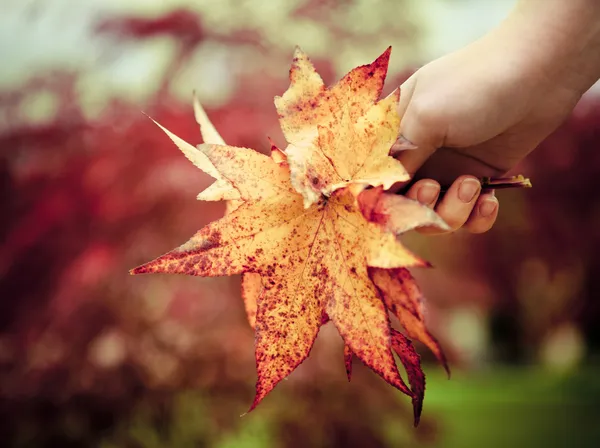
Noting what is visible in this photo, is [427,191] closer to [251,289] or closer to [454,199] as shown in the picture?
[454,199]

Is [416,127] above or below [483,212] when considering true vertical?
above

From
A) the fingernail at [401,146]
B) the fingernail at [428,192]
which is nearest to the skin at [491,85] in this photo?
the fingernail at [428,192]

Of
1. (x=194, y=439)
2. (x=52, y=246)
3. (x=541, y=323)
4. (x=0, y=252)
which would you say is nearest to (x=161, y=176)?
(x=52, y=246)

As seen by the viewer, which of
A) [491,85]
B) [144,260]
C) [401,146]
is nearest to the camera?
[401,146]

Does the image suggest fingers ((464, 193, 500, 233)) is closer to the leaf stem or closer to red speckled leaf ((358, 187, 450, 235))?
the leaf stem

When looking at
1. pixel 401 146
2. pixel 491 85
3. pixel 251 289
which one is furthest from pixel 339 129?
pixel 491 85

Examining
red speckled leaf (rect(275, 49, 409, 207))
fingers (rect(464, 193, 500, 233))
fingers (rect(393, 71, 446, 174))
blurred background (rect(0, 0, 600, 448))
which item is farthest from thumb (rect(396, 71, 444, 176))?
blurred background (rect(0, 0, 600, 448))

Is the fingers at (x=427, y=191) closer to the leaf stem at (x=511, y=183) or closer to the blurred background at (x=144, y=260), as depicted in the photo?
the leaf stem at (x=511, y=183)
